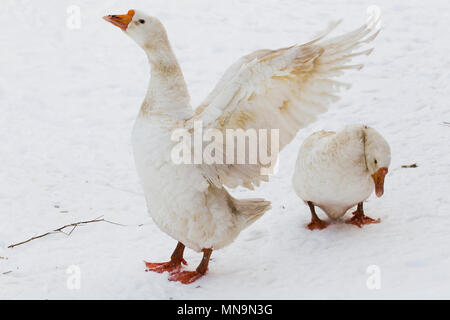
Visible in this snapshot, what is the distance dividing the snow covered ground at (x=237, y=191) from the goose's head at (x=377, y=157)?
1.74ft

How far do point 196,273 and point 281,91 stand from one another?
1.51 meters

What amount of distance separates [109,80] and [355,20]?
4.27 m

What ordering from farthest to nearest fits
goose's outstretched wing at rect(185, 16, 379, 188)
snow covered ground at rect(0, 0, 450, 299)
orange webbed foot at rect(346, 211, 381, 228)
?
orange webbed foot at rect(346, 211, 381, 228), snow covered ground at rect(0, 0, 450, 299), goose's outstretched wing at rect(185, 16, 379, 188)

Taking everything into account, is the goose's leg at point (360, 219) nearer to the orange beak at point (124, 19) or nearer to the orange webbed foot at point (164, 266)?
the orange webbed foot at point (164, 266)

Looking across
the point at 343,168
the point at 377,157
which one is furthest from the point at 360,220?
the point at 377,157

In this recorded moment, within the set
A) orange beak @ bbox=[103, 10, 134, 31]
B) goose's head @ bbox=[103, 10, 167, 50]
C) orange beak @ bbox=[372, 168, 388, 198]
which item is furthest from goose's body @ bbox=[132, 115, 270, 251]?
orange beak @ bbox=[372, 168, 388, 198]

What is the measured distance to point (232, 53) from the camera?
8805 millimetres

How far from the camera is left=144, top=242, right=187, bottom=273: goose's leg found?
4328 mm

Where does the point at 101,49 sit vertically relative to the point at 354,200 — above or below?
above

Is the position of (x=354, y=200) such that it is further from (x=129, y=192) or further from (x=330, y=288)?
(x=129, y=192)

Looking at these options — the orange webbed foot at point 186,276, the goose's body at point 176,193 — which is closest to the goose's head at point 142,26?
the goose's body at point 176,193

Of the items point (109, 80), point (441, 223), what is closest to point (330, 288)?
point (441, 223)

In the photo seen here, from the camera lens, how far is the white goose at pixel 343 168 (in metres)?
4.32

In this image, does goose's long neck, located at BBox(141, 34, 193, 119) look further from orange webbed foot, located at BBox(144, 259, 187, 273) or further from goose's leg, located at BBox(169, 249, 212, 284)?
orange webbed foot, located at BBox(144, 259, 187, 273)
